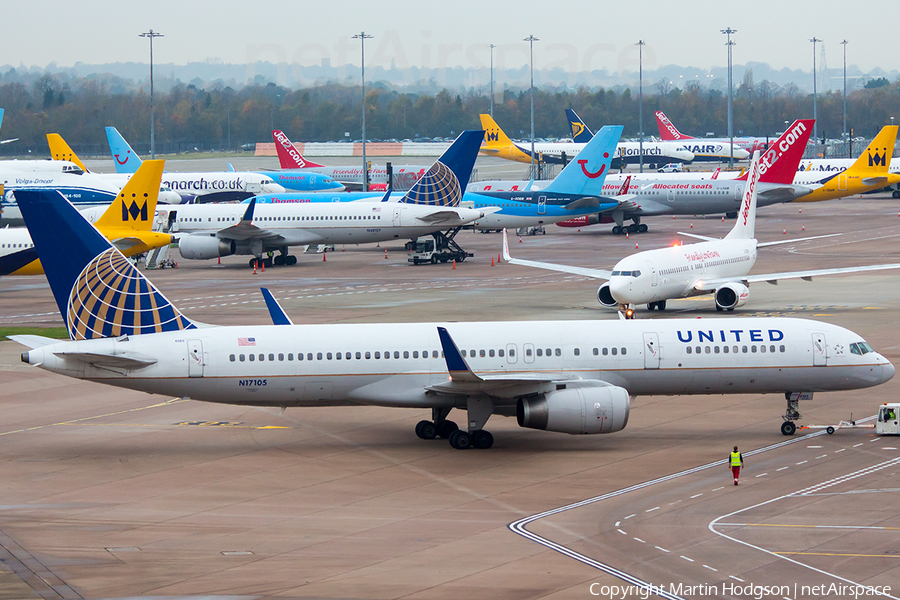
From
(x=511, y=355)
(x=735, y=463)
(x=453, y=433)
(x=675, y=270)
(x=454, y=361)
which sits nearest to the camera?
(x=735, y=463)

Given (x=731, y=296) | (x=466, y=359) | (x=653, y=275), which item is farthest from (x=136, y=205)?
(x=466, y=359)

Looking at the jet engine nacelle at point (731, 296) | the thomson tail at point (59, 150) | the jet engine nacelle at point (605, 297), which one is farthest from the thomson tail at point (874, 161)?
the thomson tail at point (59, 150)

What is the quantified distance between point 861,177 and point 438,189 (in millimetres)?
68251

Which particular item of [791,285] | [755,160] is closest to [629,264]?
[755,160]

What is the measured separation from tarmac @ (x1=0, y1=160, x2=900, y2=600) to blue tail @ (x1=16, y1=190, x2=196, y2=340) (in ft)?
13.2

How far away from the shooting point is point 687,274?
192 ft

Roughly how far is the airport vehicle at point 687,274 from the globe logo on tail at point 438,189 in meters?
24.3

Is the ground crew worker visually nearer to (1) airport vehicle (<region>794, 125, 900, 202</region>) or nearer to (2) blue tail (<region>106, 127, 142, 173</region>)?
(1) airport vehicle (<region>794, 125, 900, 202</region>)

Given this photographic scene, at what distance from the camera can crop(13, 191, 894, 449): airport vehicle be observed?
32.5 metres

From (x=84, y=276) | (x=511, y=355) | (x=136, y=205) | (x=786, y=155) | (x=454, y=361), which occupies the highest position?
(x=786, y=155)

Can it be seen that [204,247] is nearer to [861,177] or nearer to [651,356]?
[651,356]

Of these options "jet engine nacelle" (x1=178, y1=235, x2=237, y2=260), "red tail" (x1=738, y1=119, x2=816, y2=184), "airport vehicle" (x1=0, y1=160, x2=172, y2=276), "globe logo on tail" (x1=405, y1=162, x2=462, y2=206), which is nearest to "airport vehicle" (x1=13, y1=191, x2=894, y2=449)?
"airport vehicle" (x1=0, y1=160, x2=172, y2=276)

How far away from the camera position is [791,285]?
7188 cm

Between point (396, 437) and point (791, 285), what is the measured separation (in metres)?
43.0
